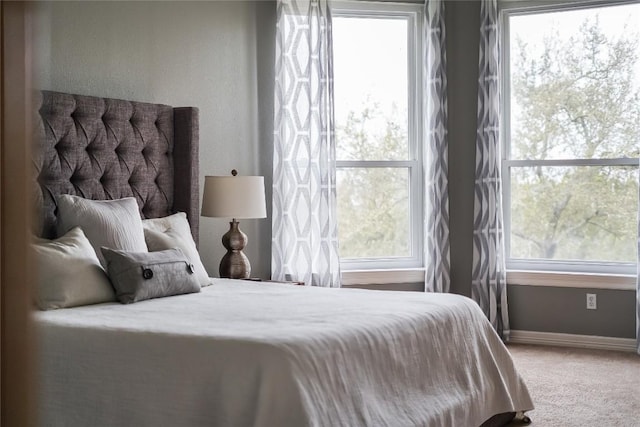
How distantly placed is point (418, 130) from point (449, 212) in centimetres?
65

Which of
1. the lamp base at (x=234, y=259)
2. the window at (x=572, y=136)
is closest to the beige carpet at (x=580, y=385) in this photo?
the window at (x=572, y=136)

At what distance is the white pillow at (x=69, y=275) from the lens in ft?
10.1

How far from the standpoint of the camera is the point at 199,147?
4.80 m

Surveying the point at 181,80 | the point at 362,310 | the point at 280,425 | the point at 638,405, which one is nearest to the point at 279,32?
the point at 181,80

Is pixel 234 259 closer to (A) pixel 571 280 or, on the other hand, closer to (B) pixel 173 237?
(B) pixel 173 237

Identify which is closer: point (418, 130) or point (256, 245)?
point (256, 245)

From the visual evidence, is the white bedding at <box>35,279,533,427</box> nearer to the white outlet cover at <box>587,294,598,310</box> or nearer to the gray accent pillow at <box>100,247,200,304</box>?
the gray accent pillow at <box>100,247,200,304</box>

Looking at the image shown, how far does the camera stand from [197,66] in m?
4.82

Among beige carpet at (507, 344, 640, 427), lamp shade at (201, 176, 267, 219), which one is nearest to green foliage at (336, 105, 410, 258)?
beige carpet at (507, 344, 640, 427)

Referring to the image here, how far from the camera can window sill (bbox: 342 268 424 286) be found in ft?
18.0

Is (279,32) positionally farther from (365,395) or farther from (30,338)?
(30,338)

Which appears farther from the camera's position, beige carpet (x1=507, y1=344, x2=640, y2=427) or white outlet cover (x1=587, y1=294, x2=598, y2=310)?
white outlet cover (x1=587, y1=294, x2=598, y2=310)

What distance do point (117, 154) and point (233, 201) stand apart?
28.1 inches

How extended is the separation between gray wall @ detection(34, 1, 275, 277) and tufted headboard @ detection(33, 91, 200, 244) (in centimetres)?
16
